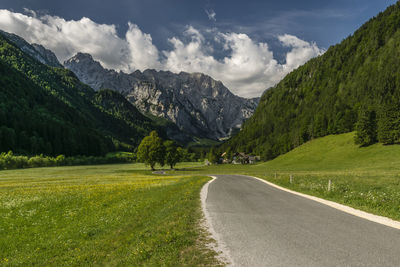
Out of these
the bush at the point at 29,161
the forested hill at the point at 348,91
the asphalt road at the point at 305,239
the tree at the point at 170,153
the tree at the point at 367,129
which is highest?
the forested hill at the point at 348,91

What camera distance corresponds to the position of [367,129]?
282ft

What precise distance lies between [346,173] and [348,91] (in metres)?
120

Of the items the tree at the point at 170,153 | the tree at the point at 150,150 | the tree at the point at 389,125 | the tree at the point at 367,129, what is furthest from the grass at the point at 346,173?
the tree at the point at 150,150

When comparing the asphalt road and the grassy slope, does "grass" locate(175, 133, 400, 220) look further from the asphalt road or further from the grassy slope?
the asphalt road

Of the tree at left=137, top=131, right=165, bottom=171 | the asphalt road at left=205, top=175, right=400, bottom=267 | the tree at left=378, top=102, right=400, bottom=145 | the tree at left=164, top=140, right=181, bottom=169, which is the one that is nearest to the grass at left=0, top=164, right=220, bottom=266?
the asphalt road at left=205, top=175, right=400, bottom=267

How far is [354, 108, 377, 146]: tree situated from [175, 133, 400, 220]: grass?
3.73 metres

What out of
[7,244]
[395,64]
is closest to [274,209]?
[7,244]

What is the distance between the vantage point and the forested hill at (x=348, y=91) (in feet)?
372

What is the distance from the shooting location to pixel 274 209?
13.8 m

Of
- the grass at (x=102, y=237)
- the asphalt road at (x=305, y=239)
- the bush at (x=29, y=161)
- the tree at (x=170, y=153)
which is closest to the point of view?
the asphalt road at (x=305, y=239)

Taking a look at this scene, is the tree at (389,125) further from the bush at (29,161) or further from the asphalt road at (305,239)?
the bush at (29,161)

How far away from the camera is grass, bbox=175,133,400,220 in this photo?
647 inches

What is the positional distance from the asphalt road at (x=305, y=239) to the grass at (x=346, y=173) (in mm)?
4540

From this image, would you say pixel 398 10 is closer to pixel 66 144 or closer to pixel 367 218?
pixel 367 218
